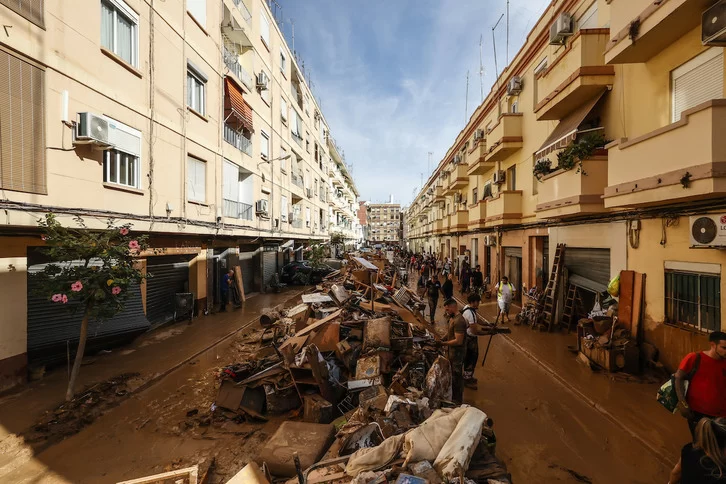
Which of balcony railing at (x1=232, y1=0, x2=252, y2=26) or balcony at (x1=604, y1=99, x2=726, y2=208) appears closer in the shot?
balcony at (x1=604, y1=99, x2=726, y2=208)

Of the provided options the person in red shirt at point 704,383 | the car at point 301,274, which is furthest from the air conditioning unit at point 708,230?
the car at point 301,274

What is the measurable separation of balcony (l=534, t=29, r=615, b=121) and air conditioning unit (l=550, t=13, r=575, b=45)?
5.05 ft

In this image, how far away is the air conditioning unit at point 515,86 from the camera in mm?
14352

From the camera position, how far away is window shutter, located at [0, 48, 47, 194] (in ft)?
19.2

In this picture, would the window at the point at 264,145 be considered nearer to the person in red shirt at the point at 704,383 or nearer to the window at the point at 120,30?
the window at the point at 120,30

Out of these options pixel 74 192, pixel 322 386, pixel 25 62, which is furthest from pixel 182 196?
pixel 322 386

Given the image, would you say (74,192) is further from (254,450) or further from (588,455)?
(588,455)

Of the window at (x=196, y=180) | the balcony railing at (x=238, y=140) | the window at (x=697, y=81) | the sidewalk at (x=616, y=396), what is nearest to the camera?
the sidewalk at (x=616, y=396)

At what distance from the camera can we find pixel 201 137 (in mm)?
11984

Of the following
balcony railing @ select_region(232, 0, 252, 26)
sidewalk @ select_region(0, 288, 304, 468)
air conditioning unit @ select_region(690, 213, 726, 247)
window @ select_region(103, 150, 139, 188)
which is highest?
balcony railing @ select_region(232, 0, 252, 26)

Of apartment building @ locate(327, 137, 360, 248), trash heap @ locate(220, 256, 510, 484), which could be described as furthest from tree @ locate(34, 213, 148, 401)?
apartment building @ locate(327, 137, 360, 248)

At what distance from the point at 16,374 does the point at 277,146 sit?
1552 cm

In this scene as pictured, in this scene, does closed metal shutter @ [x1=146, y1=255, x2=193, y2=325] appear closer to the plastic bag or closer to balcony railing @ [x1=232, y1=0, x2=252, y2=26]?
balcony railing @ [x1=232, y1=0, x2=252, y2=26]

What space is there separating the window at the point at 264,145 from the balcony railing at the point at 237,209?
11.3ft
